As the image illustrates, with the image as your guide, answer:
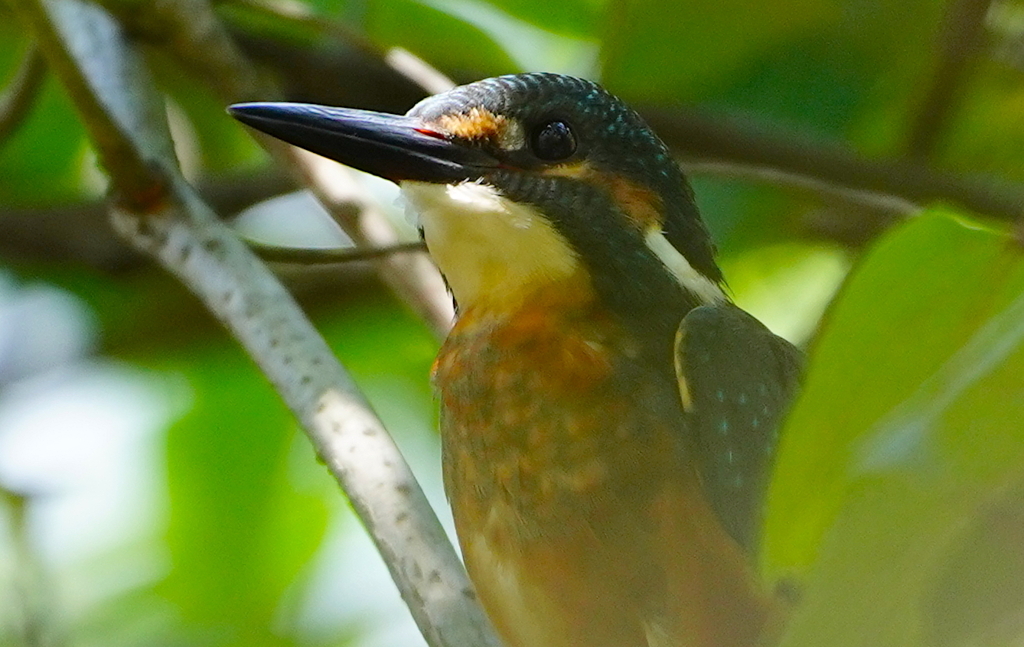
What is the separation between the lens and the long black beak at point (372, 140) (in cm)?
180

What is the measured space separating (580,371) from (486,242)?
0.73 feet

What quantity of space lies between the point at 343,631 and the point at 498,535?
123cm

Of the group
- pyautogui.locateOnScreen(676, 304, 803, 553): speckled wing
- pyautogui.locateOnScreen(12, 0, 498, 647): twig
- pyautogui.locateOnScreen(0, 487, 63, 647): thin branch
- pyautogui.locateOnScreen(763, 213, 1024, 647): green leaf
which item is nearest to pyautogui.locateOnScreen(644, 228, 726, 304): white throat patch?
pyautogui.locateOnScreen(676, 304, 803, 553): speckled wing

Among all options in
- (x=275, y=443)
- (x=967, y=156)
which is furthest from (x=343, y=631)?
(x=967, y=156)

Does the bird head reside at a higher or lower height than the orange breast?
higher

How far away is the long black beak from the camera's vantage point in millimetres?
1802

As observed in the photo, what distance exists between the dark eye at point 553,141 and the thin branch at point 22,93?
2.76 feet

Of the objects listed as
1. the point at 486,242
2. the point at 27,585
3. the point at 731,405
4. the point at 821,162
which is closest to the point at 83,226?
the point at 27,585

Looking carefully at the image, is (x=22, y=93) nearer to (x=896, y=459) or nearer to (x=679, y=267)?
(x=679, y=267)

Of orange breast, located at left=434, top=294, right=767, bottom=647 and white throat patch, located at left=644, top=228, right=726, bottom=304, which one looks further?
white throat patch, located at left=644, top=228, right=726, bottom=304

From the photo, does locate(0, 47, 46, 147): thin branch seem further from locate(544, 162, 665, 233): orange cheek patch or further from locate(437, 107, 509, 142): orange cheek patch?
locate(544, 162, 665, 233): orange cheek patch

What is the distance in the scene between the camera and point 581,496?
6.15 feet

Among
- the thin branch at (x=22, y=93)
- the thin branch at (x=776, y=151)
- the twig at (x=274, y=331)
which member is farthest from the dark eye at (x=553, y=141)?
the thin branch at (x=22, y=93)

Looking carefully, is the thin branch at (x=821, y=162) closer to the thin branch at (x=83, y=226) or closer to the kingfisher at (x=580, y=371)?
the kingfisher at (x=580, y=371)
